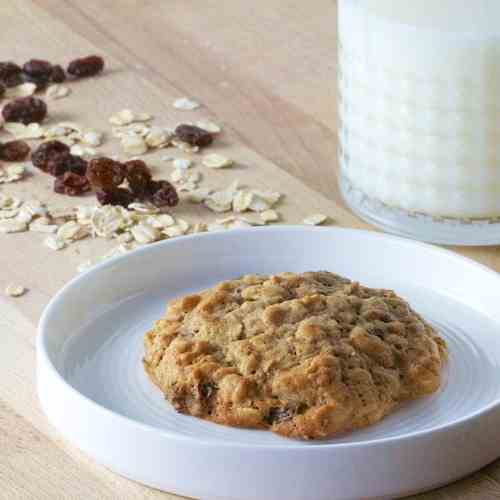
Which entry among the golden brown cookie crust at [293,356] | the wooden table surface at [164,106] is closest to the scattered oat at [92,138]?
the wooden table surface at [164,106]

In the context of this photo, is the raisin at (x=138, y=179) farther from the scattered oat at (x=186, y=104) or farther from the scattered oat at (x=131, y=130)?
the scattered oat at (x=186, y=104)

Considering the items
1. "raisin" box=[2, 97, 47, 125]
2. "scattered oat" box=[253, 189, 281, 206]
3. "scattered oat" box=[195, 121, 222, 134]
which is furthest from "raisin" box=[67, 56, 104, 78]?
"scattered oat" box=[253, 189, 281, 206]

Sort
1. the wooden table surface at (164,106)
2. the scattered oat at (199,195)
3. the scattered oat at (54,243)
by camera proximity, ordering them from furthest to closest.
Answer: the scattered oat at (199,195), the scattered oat at (54,243), the wooden table surface at (164,106)

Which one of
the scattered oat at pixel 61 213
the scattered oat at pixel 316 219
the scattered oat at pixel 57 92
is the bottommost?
the scattered oat at pixel 316 219

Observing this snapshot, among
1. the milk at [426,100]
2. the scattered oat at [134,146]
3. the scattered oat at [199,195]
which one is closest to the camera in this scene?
the milk at [426,100]

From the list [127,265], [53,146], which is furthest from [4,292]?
[53,146]

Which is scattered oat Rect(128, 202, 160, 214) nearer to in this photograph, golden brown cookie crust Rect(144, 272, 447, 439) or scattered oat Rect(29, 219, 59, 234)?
scattered oat Rect(29, 219, 59, 234)
